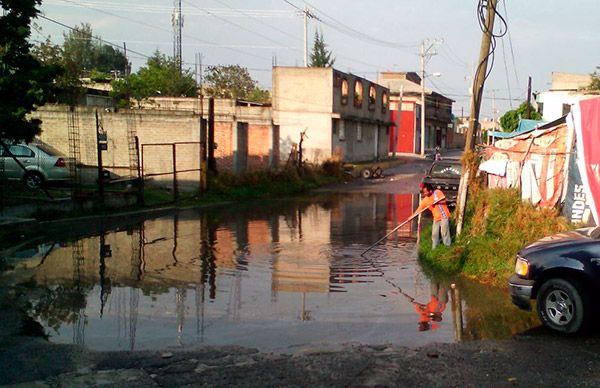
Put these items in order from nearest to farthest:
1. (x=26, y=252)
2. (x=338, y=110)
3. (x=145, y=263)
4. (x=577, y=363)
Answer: (x=577, y=363) < (x=145, y=263) < (x=26, y=252) < (x=338, y=110)

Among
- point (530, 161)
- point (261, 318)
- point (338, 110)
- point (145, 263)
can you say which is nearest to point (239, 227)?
point (145, 263)

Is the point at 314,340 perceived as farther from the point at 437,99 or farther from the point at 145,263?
the point at 437,99

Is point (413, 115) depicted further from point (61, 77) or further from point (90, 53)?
point (61, 77)

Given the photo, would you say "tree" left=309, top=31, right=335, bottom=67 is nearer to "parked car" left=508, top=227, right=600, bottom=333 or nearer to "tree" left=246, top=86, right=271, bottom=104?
"tree" left=246, top=86, right=271, bottom=104

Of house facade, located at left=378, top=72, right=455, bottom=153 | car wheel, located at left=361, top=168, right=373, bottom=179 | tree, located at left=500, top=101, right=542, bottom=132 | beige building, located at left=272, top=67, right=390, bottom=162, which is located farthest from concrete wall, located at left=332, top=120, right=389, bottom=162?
tree, located at left=500, top=101, right=542, bottom=132

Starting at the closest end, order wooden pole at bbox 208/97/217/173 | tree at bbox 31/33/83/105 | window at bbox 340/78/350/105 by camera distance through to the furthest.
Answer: wooden pole at bbox 208/97/217/173, tree at bbox 31/33/83/105, window at bbox 340/78/350/105

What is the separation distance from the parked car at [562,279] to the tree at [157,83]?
Result: 118 feet

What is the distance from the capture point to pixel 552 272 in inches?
298

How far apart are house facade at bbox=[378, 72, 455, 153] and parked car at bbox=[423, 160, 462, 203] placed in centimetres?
3928

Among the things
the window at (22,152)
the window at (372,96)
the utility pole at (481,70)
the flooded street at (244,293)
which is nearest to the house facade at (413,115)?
the window at (372,96)

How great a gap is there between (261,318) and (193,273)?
330cm

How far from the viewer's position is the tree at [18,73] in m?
16.0

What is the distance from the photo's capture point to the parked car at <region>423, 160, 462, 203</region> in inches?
874

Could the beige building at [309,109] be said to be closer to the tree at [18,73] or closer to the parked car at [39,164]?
the parked car at [39,164]
